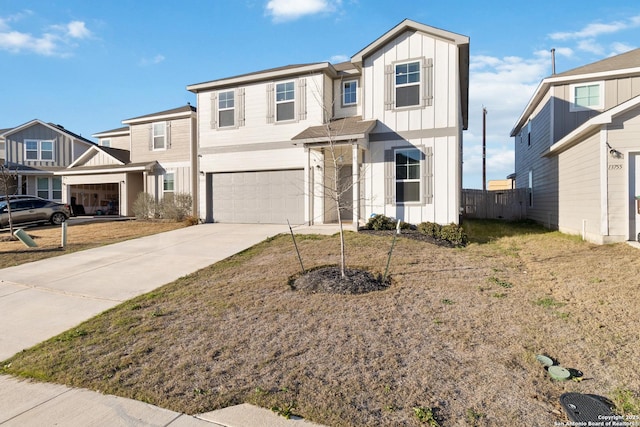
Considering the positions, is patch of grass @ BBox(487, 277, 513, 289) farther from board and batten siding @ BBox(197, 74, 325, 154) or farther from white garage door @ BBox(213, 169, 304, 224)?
board and batten siding @ BBox(197, 74, 325, 154)

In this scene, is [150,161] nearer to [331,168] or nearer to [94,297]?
[331,168]

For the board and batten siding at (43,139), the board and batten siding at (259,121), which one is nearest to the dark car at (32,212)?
the board and batten siding at (259,121)

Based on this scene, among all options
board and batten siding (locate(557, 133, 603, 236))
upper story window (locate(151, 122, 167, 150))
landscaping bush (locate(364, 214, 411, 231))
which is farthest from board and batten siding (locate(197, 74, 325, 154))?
board and batten siding (locate(557, 133, 603, 236))

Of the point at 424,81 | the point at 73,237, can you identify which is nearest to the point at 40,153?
the point at 73,237

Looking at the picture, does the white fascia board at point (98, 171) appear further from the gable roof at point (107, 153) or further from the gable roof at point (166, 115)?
the gable roof at point (166, 115)

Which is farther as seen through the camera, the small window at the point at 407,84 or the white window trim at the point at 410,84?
the small window at the point at 407,84

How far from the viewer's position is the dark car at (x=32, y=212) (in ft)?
52.7

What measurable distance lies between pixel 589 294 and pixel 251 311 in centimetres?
507

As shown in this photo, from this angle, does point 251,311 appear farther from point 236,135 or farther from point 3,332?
point 236,135

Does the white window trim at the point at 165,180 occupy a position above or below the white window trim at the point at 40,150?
below

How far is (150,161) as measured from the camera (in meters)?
19.5

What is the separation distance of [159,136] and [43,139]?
11.2 metres

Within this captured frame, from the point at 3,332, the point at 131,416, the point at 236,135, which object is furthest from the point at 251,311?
the point at 236,135

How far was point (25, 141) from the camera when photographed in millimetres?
24344
